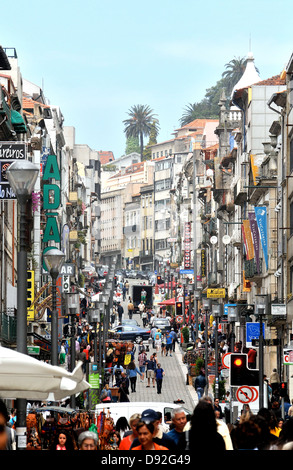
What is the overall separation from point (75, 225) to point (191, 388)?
7484 centimetres

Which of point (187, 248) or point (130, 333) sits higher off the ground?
point (187, 248)

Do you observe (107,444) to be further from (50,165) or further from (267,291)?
(50,165)

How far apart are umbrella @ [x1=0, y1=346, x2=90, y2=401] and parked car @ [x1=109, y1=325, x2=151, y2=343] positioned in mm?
60650

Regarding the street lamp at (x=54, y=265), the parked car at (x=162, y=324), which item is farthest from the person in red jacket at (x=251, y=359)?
the parked car at (x=162, y=324)

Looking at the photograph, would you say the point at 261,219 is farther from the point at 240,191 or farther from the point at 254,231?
the point at 240,191

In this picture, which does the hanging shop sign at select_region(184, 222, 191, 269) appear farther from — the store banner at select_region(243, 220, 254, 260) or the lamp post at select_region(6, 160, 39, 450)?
the lamp post at select_region(6, 160, 39, 450)

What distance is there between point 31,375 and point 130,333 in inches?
2463

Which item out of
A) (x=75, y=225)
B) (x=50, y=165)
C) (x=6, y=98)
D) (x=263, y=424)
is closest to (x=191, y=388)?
(x=6, y=98)

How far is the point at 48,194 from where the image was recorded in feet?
227

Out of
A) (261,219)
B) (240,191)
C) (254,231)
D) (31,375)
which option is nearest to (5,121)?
(261,219)

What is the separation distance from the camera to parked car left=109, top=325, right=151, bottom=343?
76025 millimetres

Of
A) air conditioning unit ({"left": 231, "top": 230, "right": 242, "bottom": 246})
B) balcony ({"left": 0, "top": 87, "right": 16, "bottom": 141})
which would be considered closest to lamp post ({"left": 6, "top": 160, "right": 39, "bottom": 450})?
balcony ({"left": 0, "top": 87, "right": 16, "bottom": 141})

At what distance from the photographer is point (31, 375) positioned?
14352 mm

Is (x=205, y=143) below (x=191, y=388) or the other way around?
the other way around
